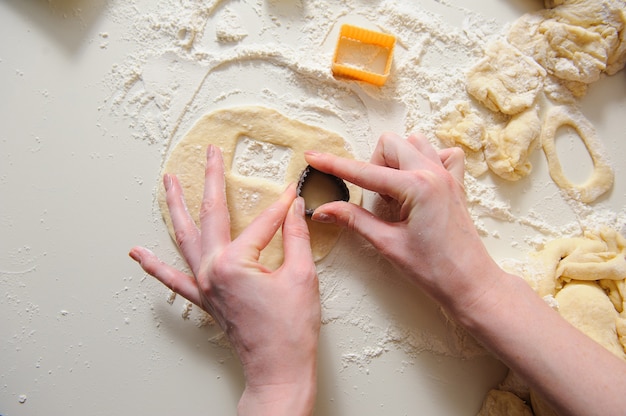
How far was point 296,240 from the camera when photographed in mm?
1179

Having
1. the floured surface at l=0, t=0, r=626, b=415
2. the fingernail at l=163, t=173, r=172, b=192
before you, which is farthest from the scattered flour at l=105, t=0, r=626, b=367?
the fingernail at l=163, t=173, r=172, b=192

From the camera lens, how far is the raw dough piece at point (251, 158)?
1.34 m

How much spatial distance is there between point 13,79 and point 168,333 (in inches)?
34.8

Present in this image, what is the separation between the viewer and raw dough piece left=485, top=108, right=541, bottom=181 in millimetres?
1393

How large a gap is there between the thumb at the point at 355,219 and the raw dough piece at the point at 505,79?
0.56m

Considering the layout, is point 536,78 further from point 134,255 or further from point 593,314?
point 134,255

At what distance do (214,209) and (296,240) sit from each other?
0.75ft

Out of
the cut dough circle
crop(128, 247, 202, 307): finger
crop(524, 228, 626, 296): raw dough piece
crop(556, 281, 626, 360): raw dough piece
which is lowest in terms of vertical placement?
crop(556, 281, 626, 360): raw dough piece

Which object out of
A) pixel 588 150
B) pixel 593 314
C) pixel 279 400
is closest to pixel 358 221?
pixel 279 400

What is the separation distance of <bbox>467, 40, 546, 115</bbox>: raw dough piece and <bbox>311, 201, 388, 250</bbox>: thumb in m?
0.56

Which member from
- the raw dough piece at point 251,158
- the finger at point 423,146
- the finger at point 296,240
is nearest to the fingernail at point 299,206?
the finger at point 296,240

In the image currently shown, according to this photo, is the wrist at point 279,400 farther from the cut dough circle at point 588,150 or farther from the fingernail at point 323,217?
the cut dough circle at point 588,150

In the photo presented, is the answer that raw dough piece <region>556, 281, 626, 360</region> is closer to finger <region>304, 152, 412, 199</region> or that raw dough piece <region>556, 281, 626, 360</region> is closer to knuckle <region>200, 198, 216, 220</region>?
finger <region>304, 152, 412, 199</region>

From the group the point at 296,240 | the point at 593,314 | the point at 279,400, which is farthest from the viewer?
the point at 593,314
